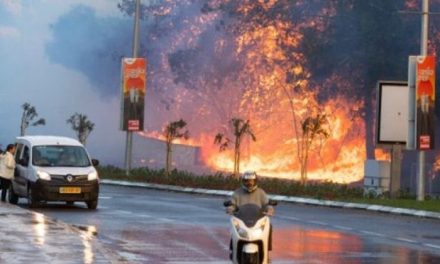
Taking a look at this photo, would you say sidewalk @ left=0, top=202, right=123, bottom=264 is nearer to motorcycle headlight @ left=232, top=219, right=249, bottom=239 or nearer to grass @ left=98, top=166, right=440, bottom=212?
motorcycle headlight @ left=232, top=219, right=249, bottom=239

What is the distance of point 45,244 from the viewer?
57.7 ft

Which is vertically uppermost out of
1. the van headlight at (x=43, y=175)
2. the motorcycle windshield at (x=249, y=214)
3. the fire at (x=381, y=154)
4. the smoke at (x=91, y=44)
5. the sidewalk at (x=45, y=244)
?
the smoke at (x=91, y=44)

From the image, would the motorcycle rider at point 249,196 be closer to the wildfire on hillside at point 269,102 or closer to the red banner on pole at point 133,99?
the red banner on pole at point 133,99

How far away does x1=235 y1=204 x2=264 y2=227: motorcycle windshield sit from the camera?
15258 millimetres

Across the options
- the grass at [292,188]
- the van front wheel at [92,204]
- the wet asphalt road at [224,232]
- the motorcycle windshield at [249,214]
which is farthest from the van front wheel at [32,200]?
the motorcycle windshield at [249,214]

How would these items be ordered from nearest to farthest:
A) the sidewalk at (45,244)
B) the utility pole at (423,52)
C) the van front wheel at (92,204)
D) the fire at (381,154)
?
1. the sidewalk at (45,244)
2. the van front wheel at (92,204)
3. the utility pole at (423,52)
4. the fire at (381,154)

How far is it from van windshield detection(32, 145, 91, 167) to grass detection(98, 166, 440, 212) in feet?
31.9

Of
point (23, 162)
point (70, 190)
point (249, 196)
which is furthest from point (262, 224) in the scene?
point (23, 162)

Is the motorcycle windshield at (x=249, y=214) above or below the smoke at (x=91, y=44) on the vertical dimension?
below

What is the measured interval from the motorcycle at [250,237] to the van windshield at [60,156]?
1520cm

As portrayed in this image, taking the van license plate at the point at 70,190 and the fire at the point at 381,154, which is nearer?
the van license plate at the point at 70,190

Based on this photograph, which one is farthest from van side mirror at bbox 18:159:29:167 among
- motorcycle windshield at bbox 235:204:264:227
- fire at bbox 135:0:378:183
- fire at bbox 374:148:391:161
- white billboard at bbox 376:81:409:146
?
fire at bbox 374:148:391:161

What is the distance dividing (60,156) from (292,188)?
1288 centimetres

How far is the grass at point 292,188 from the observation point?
117 ft
